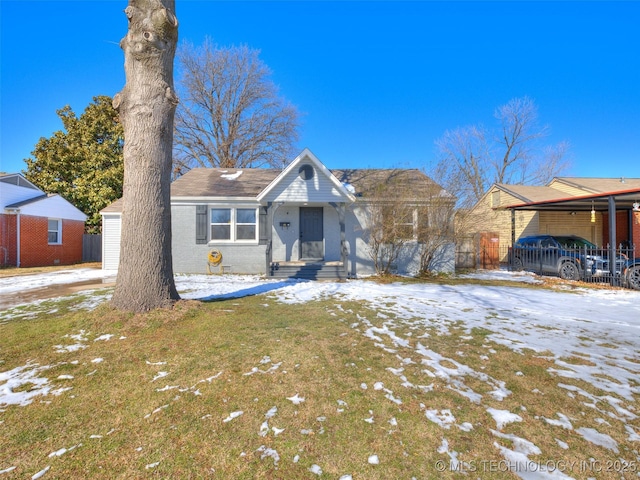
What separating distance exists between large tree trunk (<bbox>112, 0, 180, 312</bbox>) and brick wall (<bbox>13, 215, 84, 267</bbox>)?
16.2 metres

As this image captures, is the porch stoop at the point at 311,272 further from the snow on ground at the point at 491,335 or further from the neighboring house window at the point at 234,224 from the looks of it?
the neighboring house window at the point at 234,224

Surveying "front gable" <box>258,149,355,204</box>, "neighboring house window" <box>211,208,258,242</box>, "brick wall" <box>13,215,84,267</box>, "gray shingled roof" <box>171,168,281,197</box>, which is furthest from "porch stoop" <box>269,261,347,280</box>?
"brick wall" <box>13,215,84,267</box>

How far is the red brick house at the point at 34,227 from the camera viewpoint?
50.2 ft

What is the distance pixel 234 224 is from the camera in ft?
39.2

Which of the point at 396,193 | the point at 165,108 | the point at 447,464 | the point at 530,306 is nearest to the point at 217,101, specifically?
the point at 396,193

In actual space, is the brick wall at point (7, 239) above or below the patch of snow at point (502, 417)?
above

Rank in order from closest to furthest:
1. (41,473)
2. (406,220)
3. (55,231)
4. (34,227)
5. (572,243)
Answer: (41,473)
(406,220)
(572,243)
(34,227)
(55,231)

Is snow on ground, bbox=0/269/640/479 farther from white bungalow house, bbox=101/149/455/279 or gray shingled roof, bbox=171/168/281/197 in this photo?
gray shingled roof, bbox=171/168/281/197

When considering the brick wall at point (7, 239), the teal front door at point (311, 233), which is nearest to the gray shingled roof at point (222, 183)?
the teal front door at point (311, 233)

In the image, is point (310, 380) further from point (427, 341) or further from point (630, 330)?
point (630, 330)

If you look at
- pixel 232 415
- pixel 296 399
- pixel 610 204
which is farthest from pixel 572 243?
pixel 232 415

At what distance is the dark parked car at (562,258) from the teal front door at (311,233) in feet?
29.5

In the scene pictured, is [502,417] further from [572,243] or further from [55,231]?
[55,231]

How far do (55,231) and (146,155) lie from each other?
1750 cm
